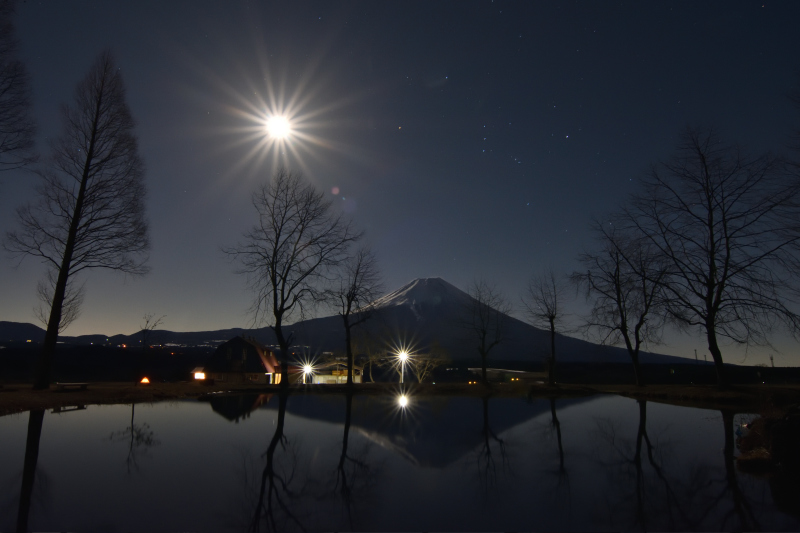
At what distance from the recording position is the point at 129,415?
33.1 ft

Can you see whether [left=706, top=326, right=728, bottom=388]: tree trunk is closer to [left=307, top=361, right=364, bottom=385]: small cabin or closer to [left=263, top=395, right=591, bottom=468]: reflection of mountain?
[left=263, top=395, right=591, bottom=468]: reflection of mountain

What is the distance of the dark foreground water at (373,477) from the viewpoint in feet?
13.5

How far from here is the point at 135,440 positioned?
723 centimetres

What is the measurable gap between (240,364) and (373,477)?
51.5 meters

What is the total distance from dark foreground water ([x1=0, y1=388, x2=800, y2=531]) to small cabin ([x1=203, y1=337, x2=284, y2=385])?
44.9m

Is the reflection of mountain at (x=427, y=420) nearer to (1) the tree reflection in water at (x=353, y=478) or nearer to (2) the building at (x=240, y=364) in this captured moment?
(1) the tree reflection in water at (x=353, y=478)

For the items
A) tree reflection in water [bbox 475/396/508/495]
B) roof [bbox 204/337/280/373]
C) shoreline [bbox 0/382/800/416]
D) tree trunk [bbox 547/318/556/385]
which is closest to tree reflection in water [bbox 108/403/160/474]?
shoreline [bbox 0/382/800/416]

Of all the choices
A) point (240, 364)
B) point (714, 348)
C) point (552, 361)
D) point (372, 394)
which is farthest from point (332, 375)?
point (714, 348)

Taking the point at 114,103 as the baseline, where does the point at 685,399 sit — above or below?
below

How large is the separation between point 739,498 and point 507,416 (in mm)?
6508

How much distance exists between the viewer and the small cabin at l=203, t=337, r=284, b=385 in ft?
170

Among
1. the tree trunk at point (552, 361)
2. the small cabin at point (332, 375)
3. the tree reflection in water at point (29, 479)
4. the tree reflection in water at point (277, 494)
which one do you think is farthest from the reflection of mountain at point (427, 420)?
the small cabin at point (332, 375)

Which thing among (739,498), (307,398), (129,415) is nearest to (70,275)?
(129,415)

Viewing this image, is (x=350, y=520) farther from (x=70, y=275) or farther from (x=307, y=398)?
(x=70, y=275)
